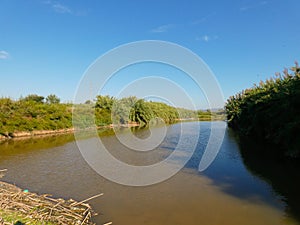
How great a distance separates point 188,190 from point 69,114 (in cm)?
3092

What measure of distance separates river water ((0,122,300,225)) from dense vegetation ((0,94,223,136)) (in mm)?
14555

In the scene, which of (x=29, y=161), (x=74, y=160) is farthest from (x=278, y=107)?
(x=29, y=161)

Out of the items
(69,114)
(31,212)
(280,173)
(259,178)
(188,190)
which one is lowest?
(188,190)

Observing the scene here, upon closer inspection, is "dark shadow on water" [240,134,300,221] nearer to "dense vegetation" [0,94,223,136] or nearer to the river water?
the river water

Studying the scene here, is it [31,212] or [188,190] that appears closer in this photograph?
[31,212]

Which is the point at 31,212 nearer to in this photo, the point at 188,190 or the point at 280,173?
the point at 188,190

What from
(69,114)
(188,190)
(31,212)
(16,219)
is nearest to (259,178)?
(188,190)

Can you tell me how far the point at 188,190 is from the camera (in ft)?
28.9

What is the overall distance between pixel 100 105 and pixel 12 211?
43.1m

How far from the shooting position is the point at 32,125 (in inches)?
1113

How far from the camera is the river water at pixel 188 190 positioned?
257 inches

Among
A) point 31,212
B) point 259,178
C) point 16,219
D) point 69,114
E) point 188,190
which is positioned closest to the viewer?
point 16,219

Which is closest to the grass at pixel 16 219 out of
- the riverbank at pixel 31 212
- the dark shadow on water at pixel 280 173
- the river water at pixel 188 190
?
the riverbank at pixel 31 212

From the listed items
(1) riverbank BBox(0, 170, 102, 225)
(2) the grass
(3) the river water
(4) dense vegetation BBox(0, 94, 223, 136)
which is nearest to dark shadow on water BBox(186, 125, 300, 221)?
(3) the river water
